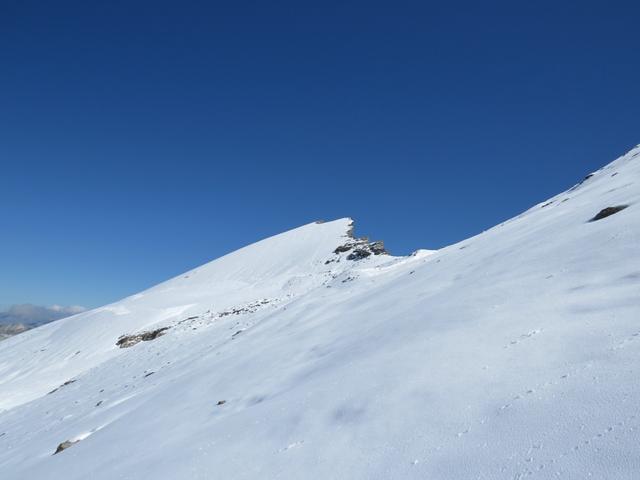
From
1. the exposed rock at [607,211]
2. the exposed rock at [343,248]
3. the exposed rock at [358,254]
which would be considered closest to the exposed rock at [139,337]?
the exposed rock at [358,254]

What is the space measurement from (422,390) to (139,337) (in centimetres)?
3194

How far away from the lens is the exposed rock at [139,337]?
32219 mm

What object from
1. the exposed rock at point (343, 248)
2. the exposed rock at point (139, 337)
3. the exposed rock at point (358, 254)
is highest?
the exposed rock at point (343, 248)

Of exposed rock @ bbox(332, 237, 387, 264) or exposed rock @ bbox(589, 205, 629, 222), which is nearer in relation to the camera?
exposed rock @ bbox(589, 205, 629, 222)

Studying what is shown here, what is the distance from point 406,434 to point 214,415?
228 inches

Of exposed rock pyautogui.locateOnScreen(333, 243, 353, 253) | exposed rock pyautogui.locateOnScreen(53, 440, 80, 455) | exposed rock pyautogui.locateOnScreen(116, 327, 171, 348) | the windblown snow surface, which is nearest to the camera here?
the windblown snow surface

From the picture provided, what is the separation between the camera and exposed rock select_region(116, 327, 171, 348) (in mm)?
32219

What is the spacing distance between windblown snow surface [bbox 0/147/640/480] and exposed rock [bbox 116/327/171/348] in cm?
1138

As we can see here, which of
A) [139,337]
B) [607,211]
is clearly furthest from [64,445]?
[139,337]

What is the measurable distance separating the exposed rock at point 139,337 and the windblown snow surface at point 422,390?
37.3 feet

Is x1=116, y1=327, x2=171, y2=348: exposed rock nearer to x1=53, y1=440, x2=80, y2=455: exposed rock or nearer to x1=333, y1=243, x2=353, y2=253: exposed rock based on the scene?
x1=53, y1=440, x2=80, y2=455: exposed rock

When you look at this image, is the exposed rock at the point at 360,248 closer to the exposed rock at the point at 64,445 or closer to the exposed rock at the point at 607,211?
the exposed rock at the point at 607,211

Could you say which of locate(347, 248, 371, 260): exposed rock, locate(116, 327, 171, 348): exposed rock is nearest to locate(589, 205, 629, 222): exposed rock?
locate(347, 248, 371, 260): exposed rock

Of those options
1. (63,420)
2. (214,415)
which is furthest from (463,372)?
(63,420)
